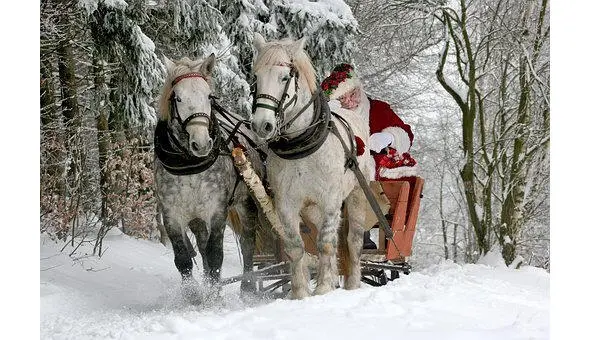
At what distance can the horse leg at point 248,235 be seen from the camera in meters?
5.97

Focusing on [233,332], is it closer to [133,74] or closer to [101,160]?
[133,74]

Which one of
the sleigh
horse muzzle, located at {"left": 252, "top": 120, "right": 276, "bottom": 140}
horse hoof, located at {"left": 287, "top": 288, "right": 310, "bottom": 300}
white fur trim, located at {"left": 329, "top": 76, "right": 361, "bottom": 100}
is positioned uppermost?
white fur trim, located at {"left": 329, "top": 76, "right": 361, "bottom": 100}

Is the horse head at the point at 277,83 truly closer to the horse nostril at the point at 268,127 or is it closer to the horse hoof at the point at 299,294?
the horse nostril at the point at 268,127

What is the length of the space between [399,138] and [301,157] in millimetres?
1718

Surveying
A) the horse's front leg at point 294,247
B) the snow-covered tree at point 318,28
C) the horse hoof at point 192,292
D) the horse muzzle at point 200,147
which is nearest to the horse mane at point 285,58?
the horse muzzle at point 200,147

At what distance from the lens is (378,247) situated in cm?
623

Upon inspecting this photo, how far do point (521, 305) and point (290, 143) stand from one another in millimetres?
1761

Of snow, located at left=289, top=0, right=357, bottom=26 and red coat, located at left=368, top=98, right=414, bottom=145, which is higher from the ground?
snow, located at left=289, top=0, right=357, bottom=26

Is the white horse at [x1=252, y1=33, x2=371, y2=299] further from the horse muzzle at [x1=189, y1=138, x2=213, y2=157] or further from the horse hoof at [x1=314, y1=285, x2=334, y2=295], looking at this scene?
the horse muzzle at [x1=189, y1=138, x2=213, y2=157]

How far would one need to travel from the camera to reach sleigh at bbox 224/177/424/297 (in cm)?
592

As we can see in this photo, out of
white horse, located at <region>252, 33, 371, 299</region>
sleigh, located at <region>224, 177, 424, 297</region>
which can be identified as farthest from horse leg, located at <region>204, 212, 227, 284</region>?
sleigh, located at <region>224, 177, 424, 297</region>

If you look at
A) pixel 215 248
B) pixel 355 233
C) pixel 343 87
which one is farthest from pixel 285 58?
pixel 355 233

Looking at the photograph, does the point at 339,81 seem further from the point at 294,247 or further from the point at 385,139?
the point at 294,247
